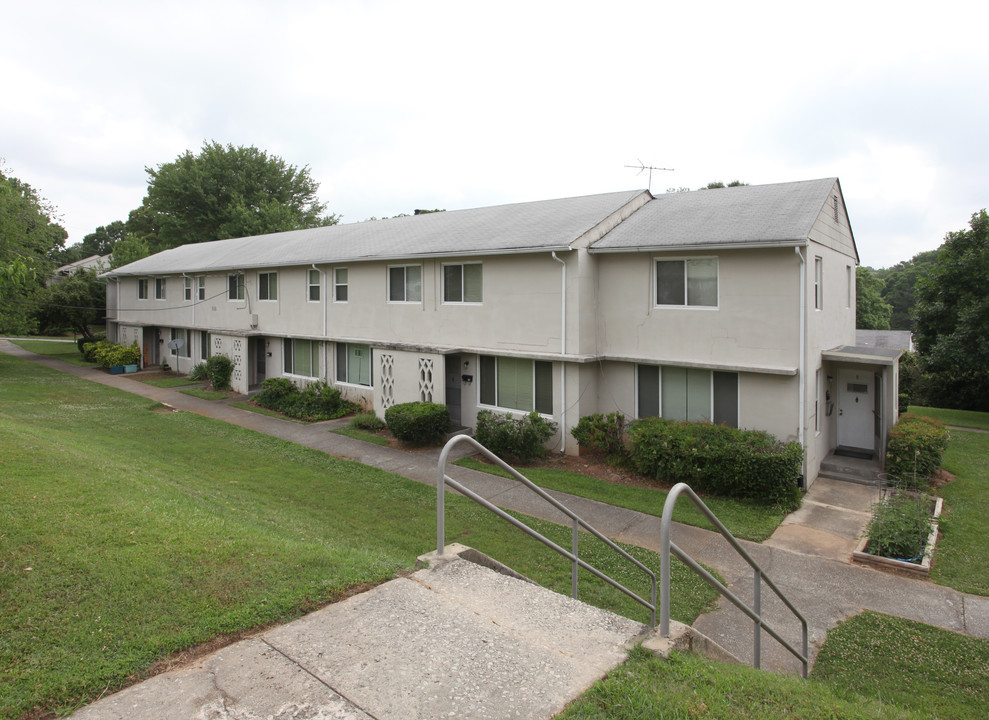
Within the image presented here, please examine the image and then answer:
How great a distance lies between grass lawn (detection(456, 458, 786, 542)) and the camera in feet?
35.0

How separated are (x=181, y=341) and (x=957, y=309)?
33109 mm

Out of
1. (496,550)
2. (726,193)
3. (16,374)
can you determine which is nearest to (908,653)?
(496,550)

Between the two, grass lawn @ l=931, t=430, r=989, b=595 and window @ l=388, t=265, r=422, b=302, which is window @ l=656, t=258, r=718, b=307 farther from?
window @ l=388, t=265, r=422, b=302

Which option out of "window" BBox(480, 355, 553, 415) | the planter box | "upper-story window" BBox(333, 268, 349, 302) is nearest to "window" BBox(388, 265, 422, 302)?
"upper-story window" BBox(333, 268, 349, 302)

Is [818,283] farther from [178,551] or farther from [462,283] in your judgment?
[178,551]

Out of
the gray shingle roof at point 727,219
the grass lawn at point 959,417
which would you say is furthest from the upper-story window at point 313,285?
the grass lawn at point 959,417

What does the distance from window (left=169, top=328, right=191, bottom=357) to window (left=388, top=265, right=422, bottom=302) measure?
14.5m

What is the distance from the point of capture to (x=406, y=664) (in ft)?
13.0

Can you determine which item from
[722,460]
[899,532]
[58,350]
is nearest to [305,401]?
[722,460]

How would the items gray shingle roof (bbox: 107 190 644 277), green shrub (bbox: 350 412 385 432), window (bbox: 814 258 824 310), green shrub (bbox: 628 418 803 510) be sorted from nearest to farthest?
green shrub (bbox: 628 418 803 510), window (bbox: 814 258 824 310), gray shingle roof (bbox: 107 190 644 277), green shrub (bbox: 350 412 385 432)

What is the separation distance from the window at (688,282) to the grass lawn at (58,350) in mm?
29431

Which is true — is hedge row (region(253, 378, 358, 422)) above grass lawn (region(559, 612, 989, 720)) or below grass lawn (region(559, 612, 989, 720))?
above

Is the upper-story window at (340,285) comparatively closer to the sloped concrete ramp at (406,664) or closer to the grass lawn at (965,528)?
the sloped concrete ramp at (406,664)

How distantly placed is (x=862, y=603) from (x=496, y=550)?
194 inches
